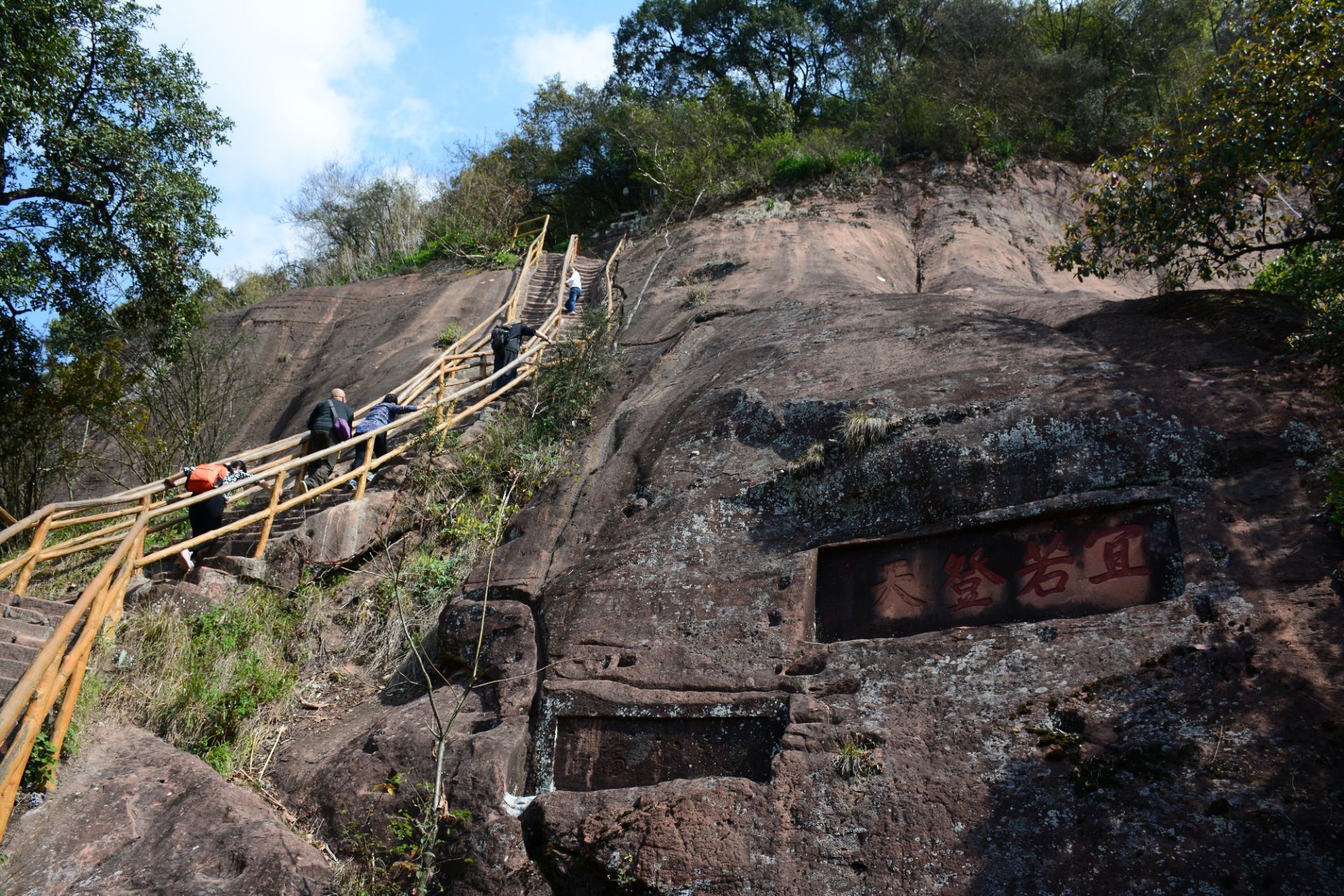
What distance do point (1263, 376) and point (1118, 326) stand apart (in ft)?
5.08

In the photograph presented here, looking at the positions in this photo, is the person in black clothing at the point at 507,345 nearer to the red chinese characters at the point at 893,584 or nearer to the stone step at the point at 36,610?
the stone step at the point at 36,610

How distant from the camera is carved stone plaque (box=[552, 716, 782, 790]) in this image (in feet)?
19.3

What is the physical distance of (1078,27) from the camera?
69.7 feet

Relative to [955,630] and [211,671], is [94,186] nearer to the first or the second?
[211,671]

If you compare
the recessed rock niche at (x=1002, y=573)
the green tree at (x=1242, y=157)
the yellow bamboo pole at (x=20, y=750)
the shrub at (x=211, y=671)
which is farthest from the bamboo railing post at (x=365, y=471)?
the green tree at (x=1242, y=157)

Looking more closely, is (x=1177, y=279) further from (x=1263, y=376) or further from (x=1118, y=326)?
(x=1263, y=376)

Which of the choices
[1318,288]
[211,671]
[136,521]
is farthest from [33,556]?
[1318,288]

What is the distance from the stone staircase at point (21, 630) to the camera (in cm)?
592

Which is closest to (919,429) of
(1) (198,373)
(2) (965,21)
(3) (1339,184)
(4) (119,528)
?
(3) (1339,184)

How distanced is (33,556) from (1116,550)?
23.8 feet

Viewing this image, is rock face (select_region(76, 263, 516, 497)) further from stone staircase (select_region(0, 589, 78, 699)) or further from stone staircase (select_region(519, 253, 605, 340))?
stone staircase (select_region(0, 589, 78, 699))

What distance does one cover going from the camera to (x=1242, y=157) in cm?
778

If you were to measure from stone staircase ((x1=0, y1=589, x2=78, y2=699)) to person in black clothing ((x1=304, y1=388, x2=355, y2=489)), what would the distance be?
337cm

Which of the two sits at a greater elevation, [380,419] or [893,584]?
[380,419]
